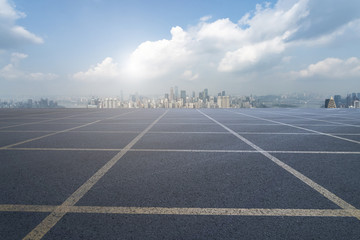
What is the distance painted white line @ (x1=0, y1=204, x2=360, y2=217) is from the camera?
221cm

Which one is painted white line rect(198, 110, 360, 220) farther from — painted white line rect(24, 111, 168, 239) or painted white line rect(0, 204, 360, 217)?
painted white line rect(24, 111, 168, 239)

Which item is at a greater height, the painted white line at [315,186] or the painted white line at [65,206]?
the painted white line at [65,206]

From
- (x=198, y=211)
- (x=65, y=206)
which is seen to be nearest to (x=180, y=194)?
(x=198, y=211)

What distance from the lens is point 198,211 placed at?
7.36 ft

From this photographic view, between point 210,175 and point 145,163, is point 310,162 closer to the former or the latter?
point 210,175

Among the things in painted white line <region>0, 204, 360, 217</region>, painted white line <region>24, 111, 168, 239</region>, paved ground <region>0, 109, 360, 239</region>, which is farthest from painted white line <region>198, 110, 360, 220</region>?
painted white line <region>24, 111, 168, 239</region>

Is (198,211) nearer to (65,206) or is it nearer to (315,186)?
(65,206)

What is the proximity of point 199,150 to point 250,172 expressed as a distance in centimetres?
Answer: 174

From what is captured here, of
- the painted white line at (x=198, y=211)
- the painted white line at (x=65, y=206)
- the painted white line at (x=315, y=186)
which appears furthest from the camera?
the painted white line at (x=315, y=186)

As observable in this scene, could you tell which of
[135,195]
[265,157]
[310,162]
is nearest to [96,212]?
[135,195]

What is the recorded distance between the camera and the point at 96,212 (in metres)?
2.25

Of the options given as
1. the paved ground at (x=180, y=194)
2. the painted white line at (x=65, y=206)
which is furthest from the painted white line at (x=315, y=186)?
the painted white line at (x=65, y=206)

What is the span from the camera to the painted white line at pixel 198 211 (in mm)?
2205

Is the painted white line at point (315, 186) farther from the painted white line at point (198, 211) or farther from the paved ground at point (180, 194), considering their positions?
the painted white line at point (198, 211)
